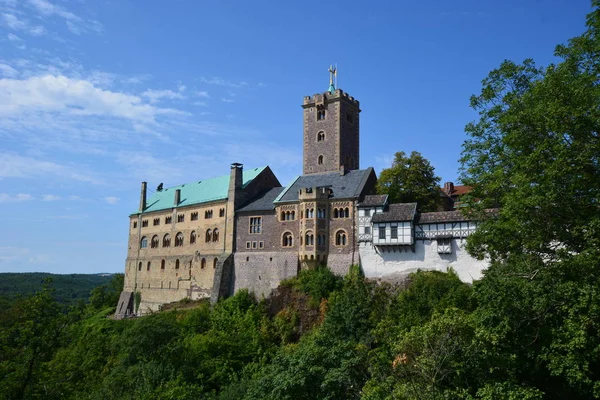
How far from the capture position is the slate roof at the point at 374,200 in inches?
1670

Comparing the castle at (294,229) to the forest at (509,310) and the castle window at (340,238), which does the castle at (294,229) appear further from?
the forest at (509,310)

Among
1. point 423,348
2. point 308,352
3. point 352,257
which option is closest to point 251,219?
point 352,257

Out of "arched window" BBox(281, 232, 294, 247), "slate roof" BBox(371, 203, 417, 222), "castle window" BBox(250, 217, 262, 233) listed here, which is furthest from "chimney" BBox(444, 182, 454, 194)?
"castle window" BBox(250, 217, 262, 233)

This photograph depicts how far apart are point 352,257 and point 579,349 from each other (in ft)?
81.8

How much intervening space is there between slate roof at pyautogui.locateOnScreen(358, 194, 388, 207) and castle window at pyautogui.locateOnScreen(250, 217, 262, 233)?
10.9 metres

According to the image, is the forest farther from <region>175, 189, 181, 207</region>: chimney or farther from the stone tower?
<region>175, 189, 181, 207</region>: chimney

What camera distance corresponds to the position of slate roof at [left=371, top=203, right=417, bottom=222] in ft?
134

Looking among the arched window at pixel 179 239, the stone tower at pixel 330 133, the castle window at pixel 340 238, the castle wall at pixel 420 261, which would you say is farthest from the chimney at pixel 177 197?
the castle wall at pixel 420 261

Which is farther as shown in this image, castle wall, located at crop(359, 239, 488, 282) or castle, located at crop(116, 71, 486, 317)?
castle, located at crop(116, 71, 486, 317)

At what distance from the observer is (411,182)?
46.1m

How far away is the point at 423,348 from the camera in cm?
2050

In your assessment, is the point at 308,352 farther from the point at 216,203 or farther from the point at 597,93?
the point at 216,203

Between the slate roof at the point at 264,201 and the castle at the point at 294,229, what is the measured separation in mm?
140

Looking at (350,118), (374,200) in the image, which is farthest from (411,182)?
(350,118)
